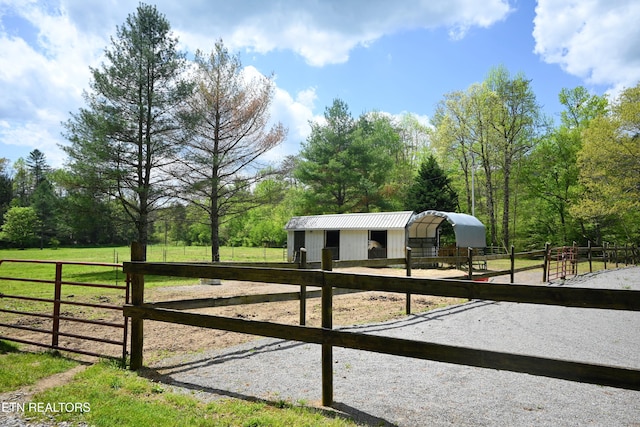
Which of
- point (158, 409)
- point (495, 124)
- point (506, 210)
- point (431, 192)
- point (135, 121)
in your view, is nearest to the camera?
point (158, 409)

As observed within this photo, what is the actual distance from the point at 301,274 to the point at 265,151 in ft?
57.8

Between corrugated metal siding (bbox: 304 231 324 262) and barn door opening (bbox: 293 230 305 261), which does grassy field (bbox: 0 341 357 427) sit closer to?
corrugated metal siding (bbox: 304 231 324 262)

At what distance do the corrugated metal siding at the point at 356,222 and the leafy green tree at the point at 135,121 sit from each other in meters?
8.66

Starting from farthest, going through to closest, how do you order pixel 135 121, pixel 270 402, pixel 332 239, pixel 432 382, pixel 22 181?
pixel 22 181 < pixel 332 239 < pixel 135 121 < pixel 432 382 < pixel 270 402

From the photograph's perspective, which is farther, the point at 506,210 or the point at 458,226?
the point at 506,210

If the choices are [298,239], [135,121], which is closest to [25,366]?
[135,121]

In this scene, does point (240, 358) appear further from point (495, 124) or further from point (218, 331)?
point (495, 124)

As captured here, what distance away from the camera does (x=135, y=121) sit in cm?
1859

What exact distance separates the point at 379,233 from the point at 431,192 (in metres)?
8.26

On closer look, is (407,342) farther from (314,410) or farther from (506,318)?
(506,318)

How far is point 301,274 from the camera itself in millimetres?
3566

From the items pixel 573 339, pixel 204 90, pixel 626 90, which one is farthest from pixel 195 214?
pixel 626 90

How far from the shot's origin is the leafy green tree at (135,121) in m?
17.9

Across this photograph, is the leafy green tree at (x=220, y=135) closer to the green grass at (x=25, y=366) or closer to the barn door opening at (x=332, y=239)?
the barn door opening at (x=332, y=239)
